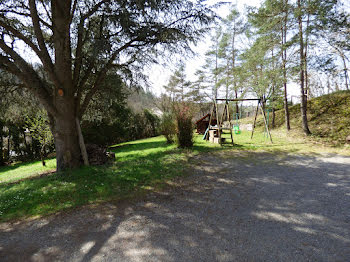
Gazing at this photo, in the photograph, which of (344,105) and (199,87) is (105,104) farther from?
(199,87)

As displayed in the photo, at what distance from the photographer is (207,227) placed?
256 cm

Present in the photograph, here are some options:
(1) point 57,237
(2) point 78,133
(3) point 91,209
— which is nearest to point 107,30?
(2) point 78,133

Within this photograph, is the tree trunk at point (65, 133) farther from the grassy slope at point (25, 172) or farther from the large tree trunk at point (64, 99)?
the grassy slope at point (25, 172)

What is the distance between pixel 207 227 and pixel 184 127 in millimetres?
5982

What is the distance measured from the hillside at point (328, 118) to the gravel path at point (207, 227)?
592 cm

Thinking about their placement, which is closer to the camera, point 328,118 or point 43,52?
point 43,52

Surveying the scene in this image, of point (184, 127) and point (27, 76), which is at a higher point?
point (27, 76)

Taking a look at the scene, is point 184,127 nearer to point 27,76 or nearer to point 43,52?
point 43,52

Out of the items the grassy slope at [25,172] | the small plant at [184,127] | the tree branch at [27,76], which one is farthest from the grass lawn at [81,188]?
the grassy slope at [25,172]

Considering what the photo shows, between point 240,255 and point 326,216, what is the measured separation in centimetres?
174

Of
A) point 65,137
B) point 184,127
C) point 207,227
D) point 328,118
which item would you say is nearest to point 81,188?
point 65,137

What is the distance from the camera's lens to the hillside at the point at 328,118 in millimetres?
8843

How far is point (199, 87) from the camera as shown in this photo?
2491 cm

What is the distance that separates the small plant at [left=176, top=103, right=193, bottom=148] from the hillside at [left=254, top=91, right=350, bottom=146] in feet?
20.5
